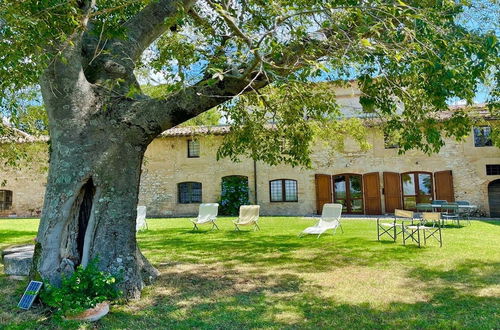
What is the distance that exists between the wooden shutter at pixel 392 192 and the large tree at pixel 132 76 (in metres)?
12.6

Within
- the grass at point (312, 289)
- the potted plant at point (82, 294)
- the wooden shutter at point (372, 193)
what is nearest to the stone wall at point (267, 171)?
the wooden shutter at point (372, 193)

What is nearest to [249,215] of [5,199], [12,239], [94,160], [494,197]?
[12,239]

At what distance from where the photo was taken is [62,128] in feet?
15.2

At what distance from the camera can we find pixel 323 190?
18.5m

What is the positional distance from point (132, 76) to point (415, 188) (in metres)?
15.8

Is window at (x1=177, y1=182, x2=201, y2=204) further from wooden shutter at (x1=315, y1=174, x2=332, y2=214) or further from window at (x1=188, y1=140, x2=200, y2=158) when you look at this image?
wooden shutter at (x1=315, y1=174, x2=332, y2=214)

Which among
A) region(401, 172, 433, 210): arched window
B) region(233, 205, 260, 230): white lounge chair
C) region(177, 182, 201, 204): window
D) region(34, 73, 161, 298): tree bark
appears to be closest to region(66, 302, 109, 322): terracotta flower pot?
region(34, 73, 161, 298): tree bark

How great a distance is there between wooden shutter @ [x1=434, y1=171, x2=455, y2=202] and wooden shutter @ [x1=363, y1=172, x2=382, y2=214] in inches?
107

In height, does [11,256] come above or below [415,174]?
below

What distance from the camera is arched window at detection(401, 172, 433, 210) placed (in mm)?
17375

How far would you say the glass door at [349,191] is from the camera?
18.2m

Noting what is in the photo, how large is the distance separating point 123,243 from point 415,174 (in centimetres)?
1631

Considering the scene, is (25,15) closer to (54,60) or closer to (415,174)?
(54,60)

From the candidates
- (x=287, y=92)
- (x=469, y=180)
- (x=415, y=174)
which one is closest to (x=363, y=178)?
(x=415, y=174)
